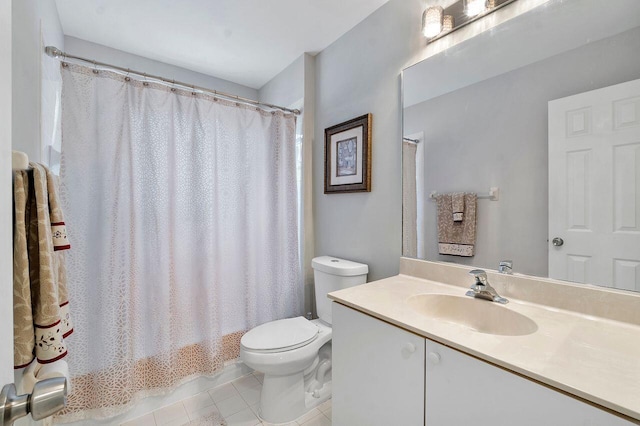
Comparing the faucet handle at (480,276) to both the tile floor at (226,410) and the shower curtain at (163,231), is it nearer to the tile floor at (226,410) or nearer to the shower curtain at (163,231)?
the tile floor at (226,410)

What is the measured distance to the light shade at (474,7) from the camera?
1.27 metres

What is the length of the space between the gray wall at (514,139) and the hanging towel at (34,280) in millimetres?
1508

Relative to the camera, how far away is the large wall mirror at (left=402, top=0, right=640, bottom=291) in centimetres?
95

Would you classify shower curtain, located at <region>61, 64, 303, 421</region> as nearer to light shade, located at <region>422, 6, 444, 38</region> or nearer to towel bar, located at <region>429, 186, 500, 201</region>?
light shade, located at <region>422, 6, 444, 38</region>

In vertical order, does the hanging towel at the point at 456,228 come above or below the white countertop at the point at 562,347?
above

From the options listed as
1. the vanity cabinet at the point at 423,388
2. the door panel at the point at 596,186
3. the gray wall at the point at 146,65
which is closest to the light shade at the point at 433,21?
the door panel at the point at 596,186

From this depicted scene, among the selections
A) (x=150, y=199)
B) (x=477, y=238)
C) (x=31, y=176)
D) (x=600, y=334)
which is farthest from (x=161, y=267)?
(x=600, y=334)

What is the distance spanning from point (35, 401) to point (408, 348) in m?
0.90

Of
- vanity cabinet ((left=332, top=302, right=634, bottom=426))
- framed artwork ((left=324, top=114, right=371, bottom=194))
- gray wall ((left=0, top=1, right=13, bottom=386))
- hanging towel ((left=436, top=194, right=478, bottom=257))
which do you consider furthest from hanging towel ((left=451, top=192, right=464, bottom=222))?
gray wall ((left=0, top=1, right=13, bottom=386))

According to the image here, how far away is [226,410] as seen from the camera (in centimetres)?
170

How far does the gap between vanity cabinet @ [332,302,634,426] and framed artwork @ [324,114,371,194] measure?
36.0 inches

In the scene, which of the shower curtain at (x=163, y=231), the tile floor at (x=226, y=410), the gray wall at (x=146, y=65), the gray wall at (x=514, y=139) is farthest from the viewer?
the gray wall at (x=146, y=65)

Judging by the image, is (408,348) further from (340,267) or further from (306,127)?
(306,127)

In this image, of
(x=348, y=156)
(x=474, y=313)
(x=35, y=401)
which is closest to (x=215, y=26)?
(x=348, y=156)
